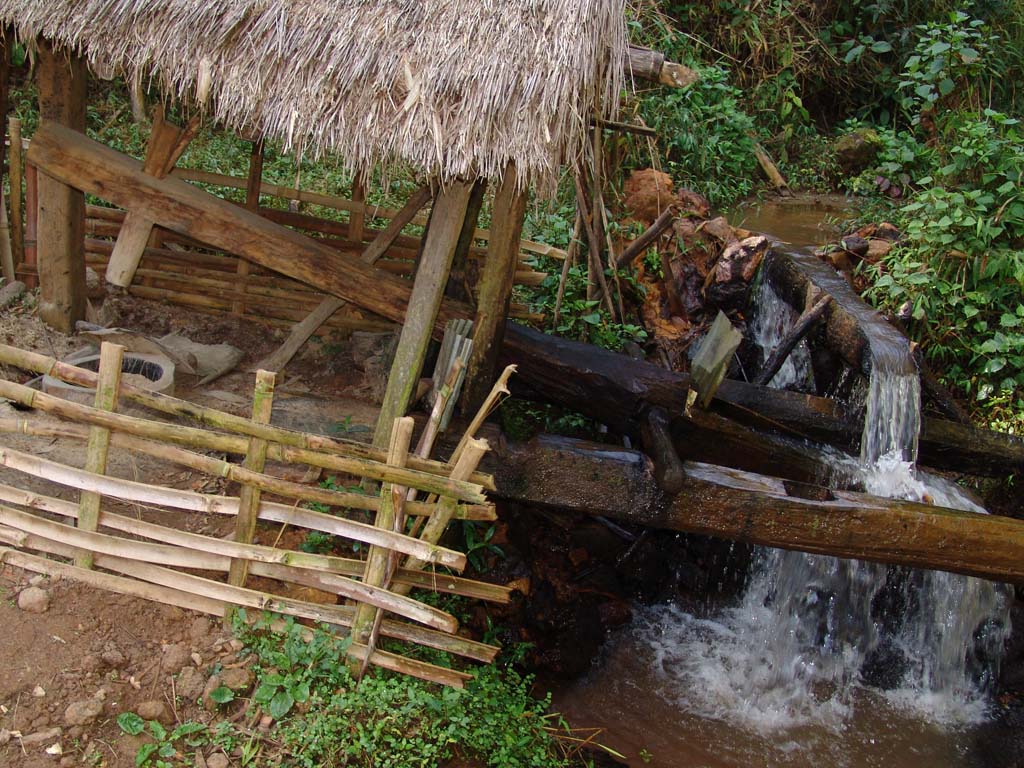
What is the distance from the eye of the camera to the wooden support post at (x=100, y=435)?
357cm

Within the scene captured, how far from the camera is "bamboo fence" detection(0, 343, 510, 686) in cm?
362

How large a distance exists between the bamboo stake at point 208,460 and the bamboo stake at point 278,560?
1.02 ft

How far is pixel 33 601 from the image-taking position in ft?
12.2

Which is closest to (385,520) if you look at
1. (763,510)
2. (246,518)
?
(246,518)

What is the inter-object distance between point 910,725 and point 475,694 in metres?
2.80

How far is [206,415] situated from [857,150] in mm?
9100

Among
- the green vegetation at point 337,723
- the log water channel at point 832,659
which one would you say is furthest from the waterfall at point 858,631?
the green vegetation at point 337,723

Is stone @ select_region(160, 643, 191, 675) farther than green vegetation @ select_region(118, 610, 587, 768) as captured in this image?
Yes

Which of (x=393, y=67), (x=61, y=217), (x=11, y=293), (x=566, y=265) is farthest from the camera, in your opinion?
(x=566, y=265)

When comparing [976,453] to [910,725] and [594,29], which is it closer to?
[910,725]

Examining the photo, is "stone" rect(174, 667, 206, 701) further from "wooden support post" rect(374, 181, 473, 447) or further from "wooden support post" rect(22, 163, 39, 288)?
"wooden support post" rect(22, 163, 39, 288)

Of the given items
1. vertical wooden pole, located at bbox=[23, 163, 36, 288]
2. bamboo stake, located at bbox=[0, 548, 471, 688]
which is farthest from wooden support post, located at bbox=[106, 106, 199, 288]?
vertical wooden pole, located at bbox=[23, 163, 36, 288]

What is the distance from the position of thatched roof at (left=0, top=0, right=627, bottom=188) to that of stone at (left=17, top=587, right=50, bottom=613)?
2.29 m

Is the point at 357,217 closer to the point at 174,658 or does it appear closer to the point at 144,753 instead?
the point at 174,658
